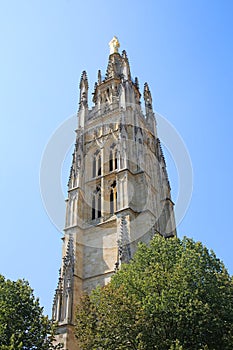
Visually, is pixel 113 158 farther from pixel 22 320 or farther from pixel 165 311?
pixel 165 311

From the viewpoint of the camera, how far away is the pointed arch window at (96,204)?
95.6ft

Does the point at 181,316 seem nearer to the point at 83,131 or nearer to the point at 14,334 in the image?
the point at 14,334

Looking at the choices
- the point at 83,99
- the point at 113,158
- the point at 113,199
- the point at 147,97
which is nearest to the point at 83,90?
the point at 83,99

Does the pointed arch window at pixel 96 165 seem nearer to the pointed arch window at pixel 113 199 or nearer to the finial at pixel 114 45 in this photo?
the pointed arch window at pixel 113 199

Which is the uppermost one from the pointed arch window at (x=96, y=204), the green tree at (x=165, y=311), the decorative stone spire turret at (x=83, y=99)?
the decorative stone spire turret at (x=83, y=99)

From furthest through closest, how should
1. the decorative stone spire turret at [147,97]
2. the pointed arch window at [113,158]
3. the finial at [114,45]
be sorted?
1. the finial at [114,45]
2. the decorative stone spire turret at [147,97]
3. the pointed arch window at [113,158]

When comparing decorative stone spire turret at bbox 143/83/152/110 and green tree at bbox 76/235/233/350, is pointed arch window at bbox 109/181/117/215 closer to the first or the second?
green tree at bbox 76/235/233/350

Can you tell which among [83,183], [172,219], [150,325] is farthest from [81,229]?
[150,325]

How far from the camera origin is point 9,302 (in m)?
17.4

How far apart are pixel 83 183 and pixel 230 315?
1770 centimetres

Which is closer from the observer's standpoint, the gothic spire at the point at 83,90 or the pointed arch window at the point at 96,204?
the pointed arch window at the point at 96,204

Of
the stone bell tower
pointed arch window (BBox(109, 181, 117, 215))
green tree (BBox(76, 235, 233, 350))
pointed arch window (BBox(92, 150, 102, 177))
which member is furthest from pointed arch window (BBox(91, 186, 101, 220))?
green tree (BBox(76, 235, 233, 350))

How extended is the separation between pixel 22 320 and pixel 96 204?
13.9 meters

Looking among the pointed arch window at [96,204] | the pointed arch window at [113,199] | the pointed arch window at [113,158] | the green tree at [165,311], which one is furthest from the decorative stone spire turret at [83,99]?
the green tree at [165,311]
